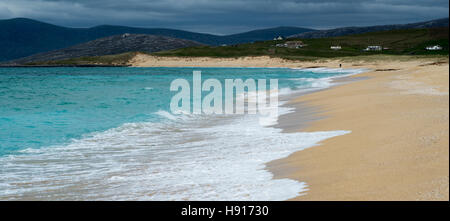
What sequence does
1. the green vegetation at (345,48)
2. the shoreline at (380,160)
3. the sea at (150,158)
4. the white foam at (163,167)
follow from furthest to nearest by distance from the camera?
the green vegetation at (345,48) < the sea at (150,158) < the white foam at (163,167) < the shoreline at (380,160)

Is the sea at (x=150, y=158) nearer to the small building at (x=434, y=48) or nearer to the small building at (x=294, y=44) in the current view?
the small building at (x=434, y=48)

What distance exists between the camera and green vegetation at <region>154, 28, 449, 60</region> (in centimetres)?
14350

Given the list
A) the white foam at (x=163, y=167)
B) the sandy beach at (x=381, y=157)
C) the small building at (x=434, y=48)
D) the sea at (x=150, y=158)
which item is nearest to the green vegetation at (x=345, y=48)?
the small building at (x=434, y=48)

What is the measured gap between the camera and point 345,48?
6506 inches

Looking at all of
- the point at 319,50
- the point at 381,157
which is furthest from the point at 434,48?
the point at 381,157

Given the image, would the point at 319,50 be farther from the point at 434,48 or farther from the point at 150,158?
the point at 150,158

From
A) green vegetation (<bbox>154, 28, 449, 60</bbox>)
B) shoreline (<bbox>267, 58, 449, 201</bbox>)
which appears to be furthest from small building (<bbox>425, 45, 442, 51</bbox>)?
shoreline (<bbox>267, 58, 449, 201</bbox>)

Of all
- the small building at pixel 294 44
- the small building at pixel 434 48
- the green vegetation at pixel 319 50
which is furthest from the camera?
the small building at pixel 294 44

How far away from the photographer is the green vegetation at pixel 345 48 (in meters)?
144
